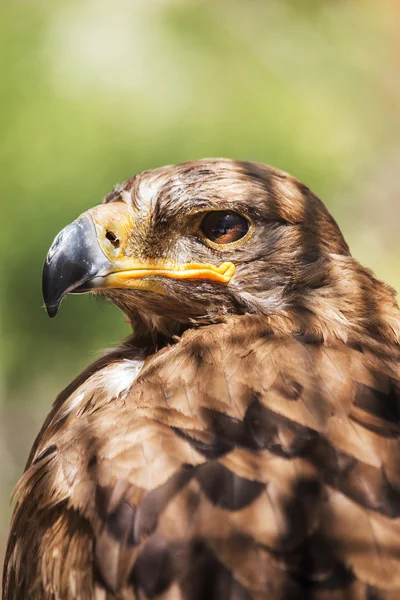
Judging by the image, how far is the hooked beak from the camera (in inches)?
92.4

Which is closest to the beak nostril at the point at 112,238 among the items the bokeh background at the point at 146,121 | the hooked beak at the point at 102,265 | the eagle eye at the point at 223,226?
the hooked beak at the point at 102,265

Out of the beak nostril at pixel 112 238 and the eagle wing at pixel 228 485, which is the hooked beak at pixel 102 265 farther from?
the eagle wing at pixel 228 485

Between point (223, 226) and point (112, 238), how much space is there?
1.01 feet

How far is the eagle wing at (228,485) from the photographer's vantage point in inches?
66.2

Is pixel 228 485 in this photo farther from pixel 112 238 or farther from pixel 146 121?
pixel 146 121

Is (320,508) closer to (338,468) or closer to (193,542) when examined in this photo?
(338,468)

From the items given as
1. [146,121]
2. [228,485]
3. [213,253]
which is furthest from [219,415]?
[146,121]

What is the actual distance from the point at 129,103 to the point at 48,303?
4441 mm

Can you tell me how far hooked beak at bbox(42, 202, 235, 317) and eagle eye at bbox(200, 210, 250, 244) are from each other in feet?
0.24

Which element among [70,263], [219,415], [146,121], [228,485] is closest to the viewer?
[228,485]

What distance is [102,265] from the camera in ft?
7.91

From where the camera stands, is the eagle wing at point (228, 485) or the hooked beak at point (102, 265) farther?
the hooked beak at point (102, 265)

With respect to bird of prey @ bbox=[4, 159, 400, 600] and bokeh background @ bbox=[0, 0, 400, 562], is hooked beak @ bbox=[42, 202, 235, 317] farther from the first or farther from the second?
bokeh background @ bbox=[0, 0, 400, 562]

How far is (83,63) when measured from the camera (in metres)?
6.85
